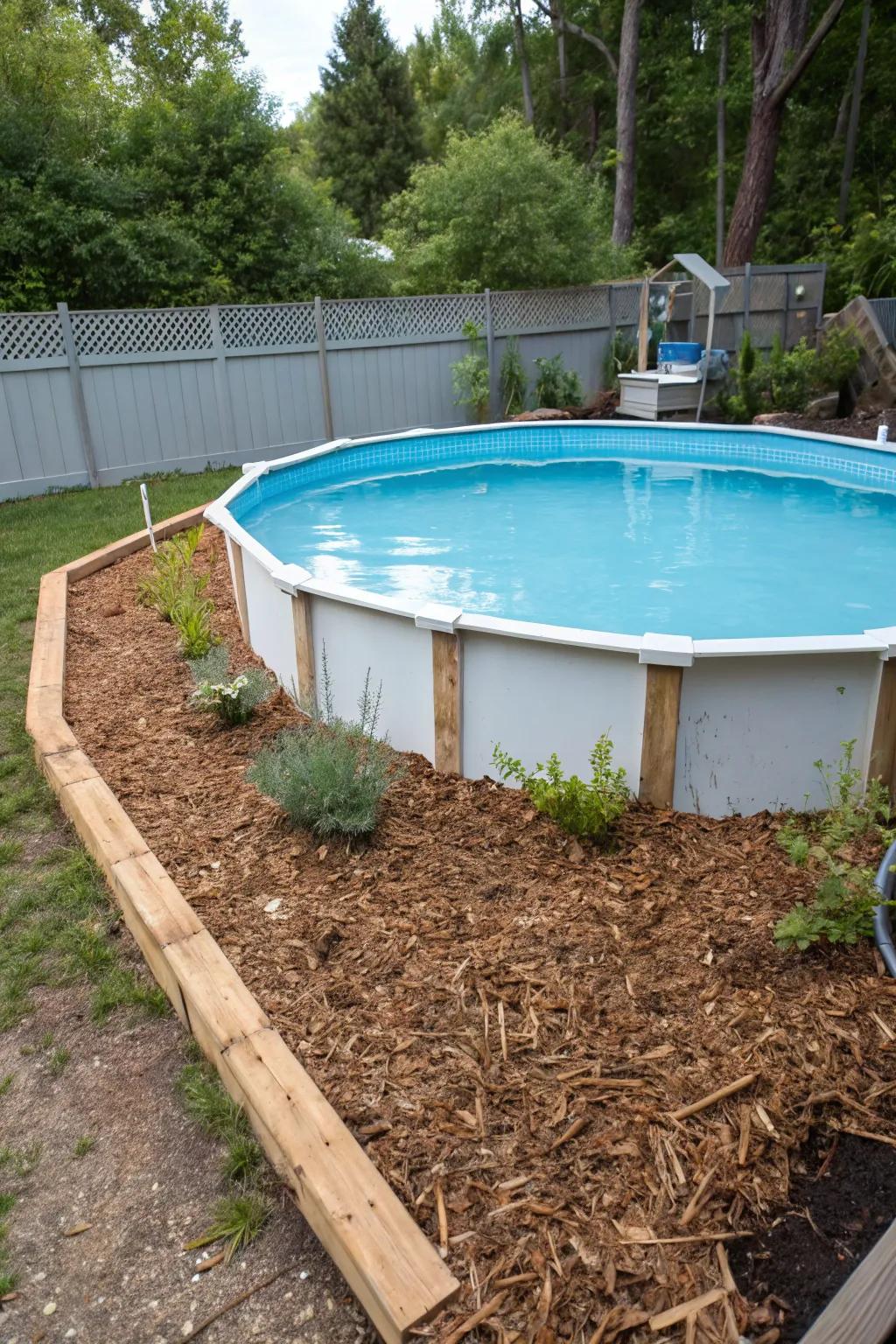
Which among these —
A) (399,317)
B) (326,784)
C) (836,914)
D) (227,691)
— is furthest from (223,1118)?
(399,317)

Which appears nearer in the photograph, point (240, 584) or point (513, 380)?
point (240, 584)

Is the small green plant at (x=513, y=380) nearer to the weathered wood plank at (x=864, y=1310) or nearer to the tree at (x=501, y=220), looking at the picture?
the tree at (x=501, y=220)

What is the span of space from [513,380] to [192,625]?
825cm

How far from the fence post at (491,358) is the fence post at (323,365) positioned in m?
2.20

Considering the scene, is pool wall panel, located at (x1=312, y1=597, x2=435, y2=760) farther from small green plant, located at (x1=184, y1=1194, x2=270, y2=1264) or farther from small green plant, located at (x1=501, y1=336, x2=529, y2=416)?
small green plant, located at (x1=501, y1=336, x2=529, y2=416)

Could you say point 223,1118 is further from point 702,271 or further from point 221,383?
point 702,271

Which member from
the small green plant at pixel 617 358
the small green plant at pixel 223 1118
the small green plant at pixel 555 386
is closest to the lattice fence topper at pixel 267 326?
the small green plant at pixel 555 386

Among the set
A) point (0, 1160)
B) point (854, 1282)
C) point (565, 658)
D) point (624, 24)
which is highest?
point (624, 24)

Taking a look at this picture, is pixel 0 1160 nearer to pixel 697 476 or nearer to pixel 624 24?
pixel 697 476

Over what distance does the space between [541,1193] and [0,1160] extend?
3.79 feet

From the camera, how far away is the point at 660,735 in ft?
9.48

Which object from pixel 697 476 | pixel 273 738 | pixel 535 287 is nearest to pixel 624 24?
pixel 535 287

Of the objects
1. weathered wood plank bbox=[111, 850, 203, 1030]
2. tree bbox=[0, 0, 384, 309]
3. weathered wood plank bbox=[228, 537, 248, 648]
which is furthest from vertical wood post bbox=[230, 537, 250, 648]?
tree bbox=[0, 0, 384, 309]

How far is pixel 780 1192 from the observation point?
1.72m
